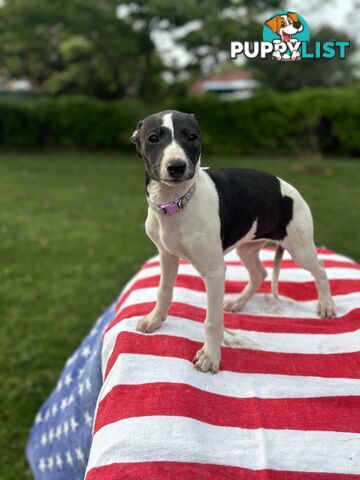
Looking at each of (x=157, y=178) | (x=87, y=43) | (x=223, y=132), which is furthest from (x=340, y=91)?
(x=157, y=178)

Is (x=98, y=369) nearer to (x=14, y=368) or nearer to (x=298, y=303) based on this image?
(x=298, y=303)

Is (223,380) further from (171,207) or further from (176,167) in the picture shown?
(176,167)

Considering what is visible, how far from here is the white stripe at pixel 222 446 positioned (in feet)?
→ 4.33

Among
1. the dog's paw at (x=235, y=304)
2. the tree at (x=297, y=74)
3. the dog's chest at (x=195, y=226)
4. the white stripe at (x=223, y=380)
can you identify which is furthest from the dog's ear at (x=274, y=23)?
the tree at (x=297, y=74)

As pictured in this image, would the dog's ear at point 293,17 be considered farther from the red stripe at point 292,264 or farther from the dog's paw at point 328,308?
the red stripe at point 292,264

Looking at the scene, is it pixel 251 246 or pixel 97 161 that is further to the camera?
pixel 97 161

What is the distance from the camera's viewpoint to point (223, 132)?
43.9ft

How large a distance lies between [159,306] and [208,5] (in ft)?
47.4

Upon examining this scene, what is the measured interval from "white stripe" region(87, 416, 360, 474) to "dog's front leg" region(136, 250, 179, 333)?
48 centimetres

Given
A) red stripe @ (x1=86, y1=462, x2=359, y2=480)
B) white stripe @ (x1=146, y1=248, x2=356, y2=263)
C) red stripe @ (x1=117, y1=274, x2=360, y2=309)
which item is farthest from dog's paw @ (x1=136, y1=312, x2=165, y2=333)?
white stripe @ (x1=146, y1=248, x2=356, y2=263)

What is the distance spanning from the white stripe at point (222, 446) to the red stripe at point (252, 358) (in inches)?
12.1

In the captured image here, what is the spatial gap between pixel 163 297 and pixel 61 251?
391 cm

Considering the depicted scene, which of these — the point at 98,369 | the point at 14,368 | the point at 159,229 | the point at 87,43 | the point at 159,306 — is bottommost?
the point at 14,368

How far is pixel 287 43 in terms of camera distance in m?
1.76
